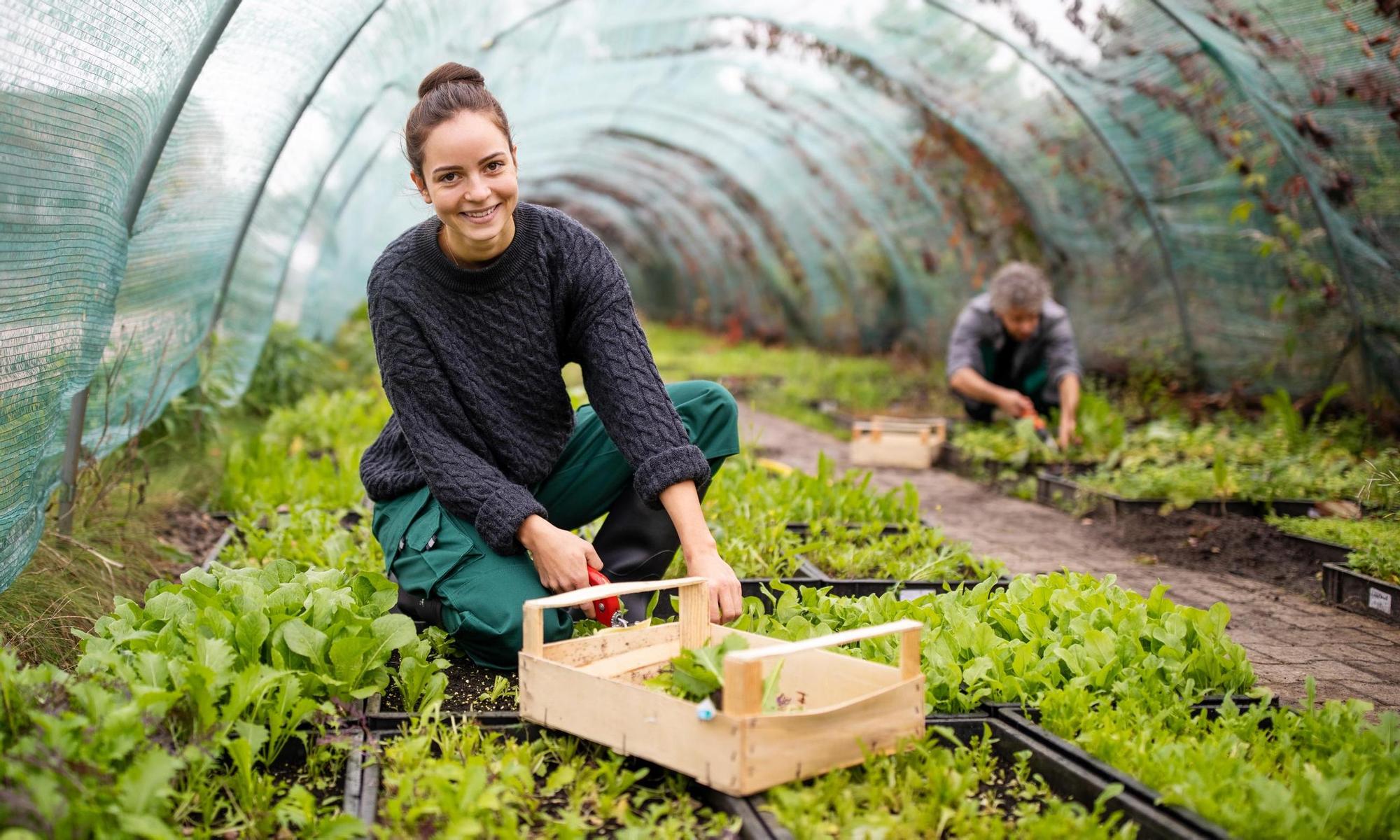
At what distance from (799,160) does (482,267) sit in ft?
34.6

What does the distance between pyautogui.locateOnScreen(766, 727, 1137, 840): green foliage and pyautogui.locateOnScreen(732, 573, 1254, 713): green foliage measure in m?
0.20

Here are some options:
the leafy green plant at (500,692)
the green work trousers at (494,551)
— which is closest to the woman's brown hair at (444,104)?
the green work trousers at (494,551)

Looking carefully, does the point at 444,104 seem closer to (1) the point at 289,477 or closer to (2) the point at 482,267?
(2) the point at 482,267

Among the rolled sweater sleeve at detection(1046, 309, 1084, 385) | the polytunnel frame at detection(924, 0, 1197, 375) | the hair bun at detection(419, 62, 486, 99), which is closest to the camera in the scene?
the hair bun at detection(419, 62, 486, 99)

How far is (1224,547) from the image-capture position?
462 centimetres

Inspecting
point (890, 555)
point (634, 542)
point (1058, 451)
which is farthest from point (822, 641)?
point (1058, 451)

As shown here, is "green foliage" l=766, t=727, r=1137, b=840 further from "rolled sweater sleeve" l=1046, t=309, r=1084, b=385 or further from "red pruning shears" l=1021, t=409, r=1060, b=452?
"rolled sweater sleeve" l=1046, t=309, r=1084, b=385

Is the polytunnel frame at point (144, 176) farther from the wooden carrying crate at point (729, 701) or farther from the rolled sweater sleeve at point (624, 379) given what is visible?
the wooden carrying crate at point (729, 701)

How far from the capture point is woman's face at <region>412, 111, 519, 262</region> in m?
2.60

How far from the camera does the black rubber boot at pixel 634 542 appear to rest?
3125mm

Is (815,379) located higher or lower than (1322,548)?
higher

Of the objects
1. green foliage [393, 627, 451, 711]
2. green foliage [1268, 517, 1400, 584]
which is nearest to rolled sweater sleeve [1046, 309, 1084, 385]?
green foliage [1268, 517, 1400, 584]

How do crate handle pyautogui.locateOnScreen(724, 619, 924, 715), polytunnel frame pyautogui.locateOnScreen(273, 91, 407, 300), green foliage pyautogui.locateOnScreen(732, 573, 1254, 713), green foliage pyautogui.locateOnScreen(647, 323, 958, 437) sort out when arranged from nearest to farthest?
crate handle pyautogui.locateOnScreen(724, 619, 924, 715)
green foliage pyautogui.locateOnScreen(732, 573, 1254, 713)
polytunnel frame pyautogui.locateOnScreen(273, 91, 407, 300)
green foliage pyautogui.locateOnScreen(647, 323, 958, 437)

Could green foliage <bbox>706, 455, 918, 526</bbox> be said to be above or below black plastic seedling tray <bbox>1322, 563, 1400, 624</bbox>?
above
